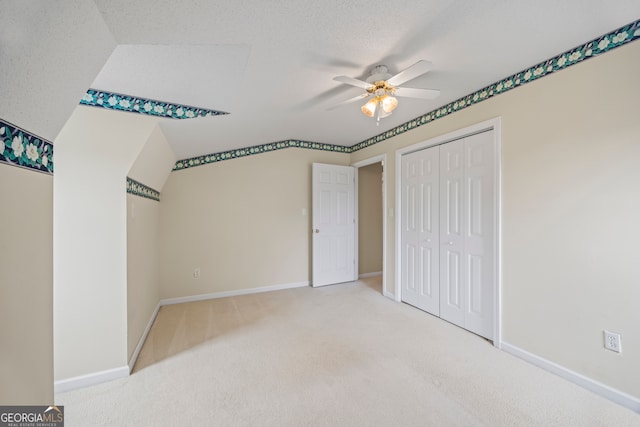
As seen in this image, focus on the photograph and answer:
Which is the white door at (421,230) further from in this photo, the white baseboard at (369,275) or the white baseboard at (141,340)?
the white baseboard at (141,340)

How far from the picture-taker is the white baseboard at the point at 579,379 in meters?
1.63

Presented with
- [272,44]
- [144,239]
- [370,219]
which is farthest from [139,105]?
[370,219]

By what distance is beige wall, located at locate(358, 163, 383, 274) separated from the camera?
487 centimetres

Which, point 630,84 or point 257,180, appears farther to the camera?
point 257,180

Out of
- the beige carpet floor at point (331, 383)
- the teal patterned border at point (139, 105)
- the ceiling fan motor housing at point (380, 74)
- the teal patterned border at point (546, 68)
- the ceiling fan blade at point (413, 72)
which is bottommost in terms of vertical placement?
the beige carpet floor at point (331, 383)

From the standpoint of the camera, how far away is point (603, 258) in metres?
1.74

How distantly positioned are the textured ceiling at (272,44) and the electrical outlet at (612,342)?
1.88 meters

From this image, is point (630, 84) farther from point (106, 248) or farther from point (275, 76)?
point (106, 248)

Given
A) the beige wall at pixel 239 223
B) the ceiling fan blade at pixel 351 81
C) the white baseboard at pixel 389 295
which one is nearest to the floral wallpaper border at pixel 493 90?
the beige wall at pixel 239 223

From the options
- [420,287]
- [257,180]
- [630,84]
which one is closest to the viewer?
[630,84]

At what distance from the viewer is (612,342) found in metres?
1.70

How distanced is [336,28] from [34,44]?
1273 mm

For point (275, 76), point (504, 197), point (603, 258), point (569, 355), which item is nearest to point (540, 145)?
point (504, 197)

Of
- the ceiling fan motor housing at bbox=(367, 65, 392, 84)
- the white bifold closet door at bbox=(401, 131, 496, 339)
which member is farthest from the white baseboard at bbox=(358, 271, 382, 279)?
the ceiling fan motor housing at bbox=(367, 65, 392, 84)
